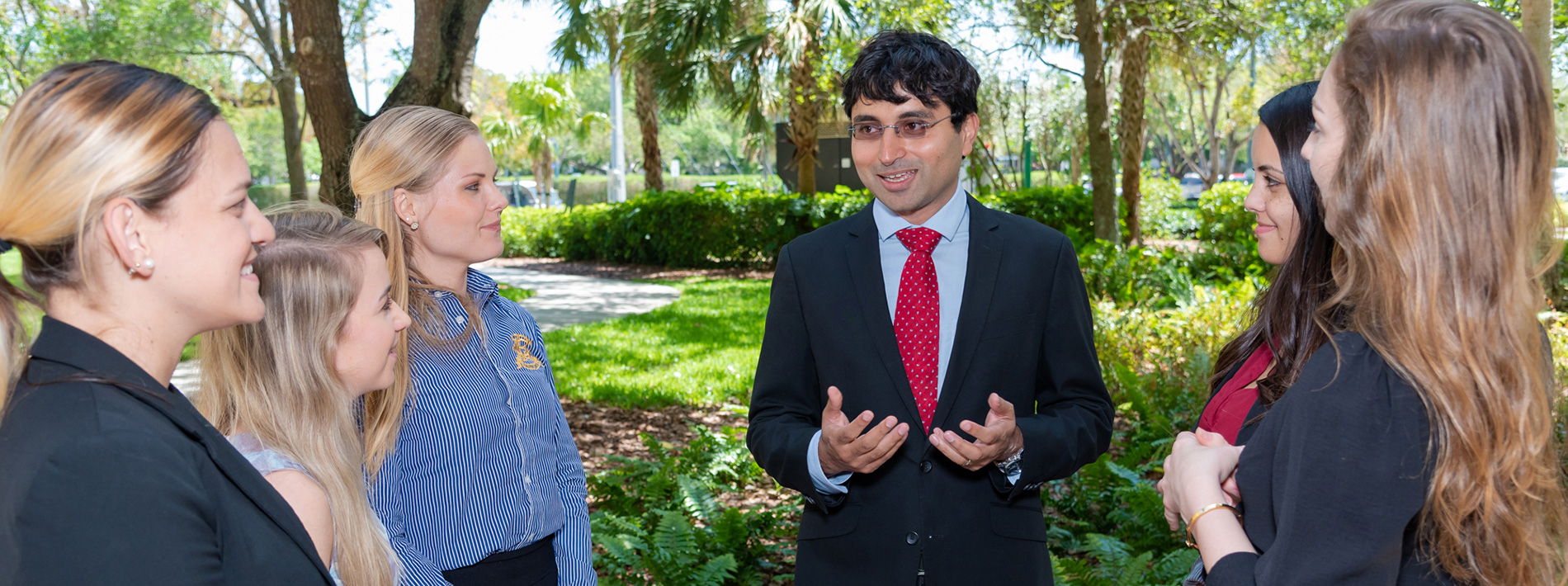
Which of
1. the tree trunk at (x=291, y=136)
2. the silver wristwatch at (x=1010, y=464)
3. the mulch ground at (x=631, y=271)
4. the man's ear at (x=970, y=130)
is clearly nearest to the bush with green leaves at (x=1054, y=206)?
the mulch ground at (x=631, y=271)

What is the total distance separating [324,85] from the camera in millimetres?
3998

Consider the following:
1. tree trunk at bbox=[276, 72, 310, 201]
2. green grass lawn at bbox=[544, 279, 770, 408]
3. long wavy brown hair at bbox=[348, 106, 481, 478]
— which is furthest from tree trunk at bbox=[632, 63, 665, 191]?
long wavy brown hair at bbox=[348, 106, 481, 478]

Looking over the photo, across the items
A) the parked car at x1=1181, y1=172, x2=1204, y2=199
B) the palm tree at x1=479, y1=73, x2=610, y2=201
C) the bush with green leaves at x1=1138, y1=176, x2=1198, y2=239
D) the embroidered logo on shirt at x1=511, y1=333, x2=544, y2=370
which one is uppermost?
the palm tree at x1=479, y1=73, x2=610, y2=201

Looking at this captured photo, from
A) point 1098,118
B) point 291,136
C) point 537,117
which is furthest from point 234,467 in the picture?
point 537,117

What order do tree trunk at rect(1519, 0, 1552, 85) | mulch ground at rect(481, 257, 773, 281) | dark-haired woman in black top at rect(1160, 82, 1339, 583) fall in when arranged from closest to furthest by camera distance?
dark-haired woman in black top at rect(1160, 82, 1339, 583) → tree trunk at rect(1519, 0, 1552, 85) → mulch ground at rect(481, 257, 773, 281)

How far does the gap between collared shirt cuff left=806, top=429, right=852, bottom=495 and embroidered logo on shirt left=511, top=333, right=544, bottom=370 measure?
2.36ft

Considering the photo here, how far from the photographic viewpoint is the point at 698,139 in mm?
77875

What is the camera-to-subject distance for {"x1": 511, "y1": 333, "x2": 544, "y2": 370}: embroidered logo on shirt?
7.91 ft

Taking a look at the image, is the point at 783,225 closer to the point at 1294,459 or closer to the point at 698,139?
the point at 1294,459

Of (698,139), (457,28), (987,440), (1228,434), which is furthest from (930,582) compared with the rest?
(698,139)

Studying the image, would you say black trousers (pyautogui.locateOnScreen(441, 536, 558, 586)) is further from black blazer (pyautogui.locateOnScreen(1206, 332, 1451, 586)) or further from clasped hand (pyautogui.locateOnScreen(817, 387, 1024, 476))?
black blazer (pyautogui.locateOnScreen(1206, 332, 1451, 586))

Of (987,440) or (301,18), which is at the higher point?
(301,18)

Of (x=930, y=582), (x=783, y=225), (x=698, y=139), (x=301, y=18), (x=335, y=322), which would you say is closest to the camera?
(x=335, y=322)

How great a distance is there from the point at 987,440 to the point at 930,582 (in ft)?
1.33
